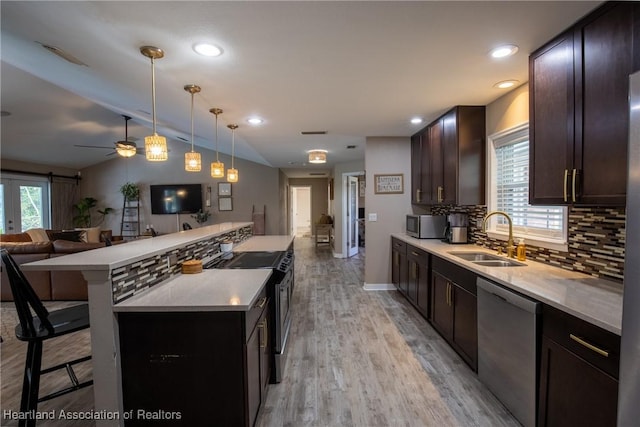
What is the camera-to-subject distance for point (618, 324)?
1.15 metres

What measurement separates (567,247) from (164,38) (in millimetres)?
2930

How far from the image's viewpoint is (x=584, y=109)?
159cm

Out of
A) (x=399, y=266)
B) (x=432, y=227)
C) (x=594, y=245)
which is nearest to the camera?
(x=594, y=245)

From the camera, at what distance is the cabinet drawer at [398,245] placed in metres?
3.92

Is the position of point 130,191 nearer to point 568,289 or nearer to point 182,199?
point 182,199

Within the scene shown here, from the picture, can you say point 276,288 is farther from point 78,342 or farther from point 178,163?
point 178,163

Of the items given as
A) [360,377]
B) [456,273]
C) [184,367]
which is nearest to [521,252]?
[456,273]

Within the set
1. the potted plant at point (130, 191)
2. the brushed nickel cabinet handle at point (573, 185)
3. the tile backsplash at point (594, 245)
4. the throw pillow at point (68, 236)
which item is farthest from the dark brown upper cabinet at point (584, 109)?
the potted plant at point (130, 191)

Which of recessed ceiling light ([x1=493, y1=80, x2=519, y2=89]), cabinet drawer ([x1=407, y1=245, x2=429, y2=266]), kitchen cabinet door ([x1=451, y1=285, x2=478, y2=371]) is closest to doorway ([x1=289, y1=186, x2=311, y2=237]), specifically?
cabinet drawer ([x1=407, y1=245, x2=429, y2=266])

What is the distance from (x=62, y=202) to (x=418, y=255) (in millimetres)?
9527

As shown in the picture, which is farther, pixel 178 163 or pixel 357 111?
pixel 178 163

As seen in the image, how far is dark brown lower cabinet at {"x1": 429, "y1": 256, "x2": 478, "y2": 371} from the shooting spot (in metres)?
2.25

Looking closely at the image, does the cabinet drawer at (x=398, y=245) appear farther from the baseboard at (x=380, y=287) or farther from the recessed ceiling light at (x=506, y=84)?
the recessed ceiling light at (x=506, y=84)

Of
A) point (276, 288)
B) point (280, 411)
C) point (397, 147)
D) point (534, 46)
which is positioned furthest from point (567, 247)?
point (397, 147)
